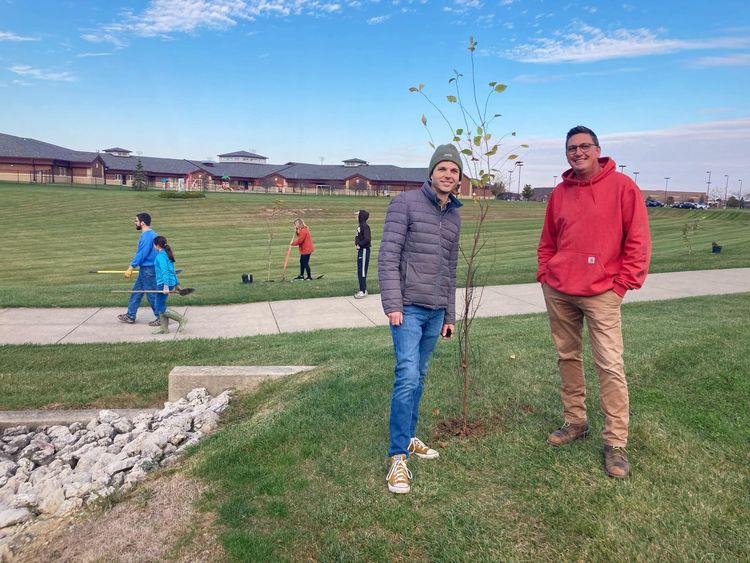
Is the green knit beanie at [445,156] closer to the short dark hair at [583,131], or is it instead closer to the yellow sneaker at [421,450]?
the short dark hair at [583,131]

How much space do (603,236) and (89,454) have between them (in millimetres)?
4569

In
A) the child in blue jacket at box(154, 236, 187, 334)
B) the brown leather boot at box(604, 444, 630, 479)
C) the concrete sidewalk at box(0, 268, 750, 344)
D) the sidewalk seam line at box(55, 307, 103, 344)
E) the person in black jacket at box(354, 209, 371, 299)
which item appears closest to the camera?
the brown leather boot at box(604, 444, 630, 479)

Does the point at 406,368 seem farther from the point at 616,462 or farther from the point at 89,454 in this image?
the point at 89,454

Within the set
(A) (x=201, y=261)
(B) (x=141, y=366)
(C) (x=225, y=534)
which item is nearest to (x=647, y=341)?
(C) (x=225, y=534)

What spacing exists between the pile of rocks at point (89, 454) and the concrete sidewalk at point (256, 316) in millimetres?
2798

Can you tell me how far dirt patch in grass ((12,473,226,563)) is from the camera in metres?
3.23

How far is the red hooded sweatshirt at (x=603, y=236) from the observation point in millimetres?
3502

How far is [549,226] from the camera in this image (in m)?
3.98

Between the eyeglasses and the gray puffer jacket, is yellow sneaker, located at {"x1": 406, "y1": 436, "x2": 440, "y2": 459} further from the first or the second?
the eyeglasses

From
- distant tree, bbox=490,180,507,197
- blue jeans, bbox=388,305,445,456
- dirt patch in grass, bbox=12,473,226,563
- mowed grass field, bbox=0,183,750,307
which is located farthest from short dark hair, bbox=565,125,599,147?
dirt patch in grass, bbox=12,473,226,563

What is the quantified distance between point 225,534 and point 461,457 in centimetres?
161

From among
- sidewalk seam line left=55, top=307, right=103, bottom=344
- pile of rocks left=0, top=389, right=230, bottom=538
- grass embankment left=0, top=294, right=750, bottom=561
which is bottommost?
pile of rocks left=0, top=389, right=230, bottom=538

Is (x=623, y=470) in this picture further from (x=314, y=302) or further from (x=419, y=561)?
(x=314, y=302)

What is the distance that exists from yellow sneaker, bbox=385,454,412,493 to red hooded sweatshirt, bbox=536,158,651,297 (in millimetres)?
1532
